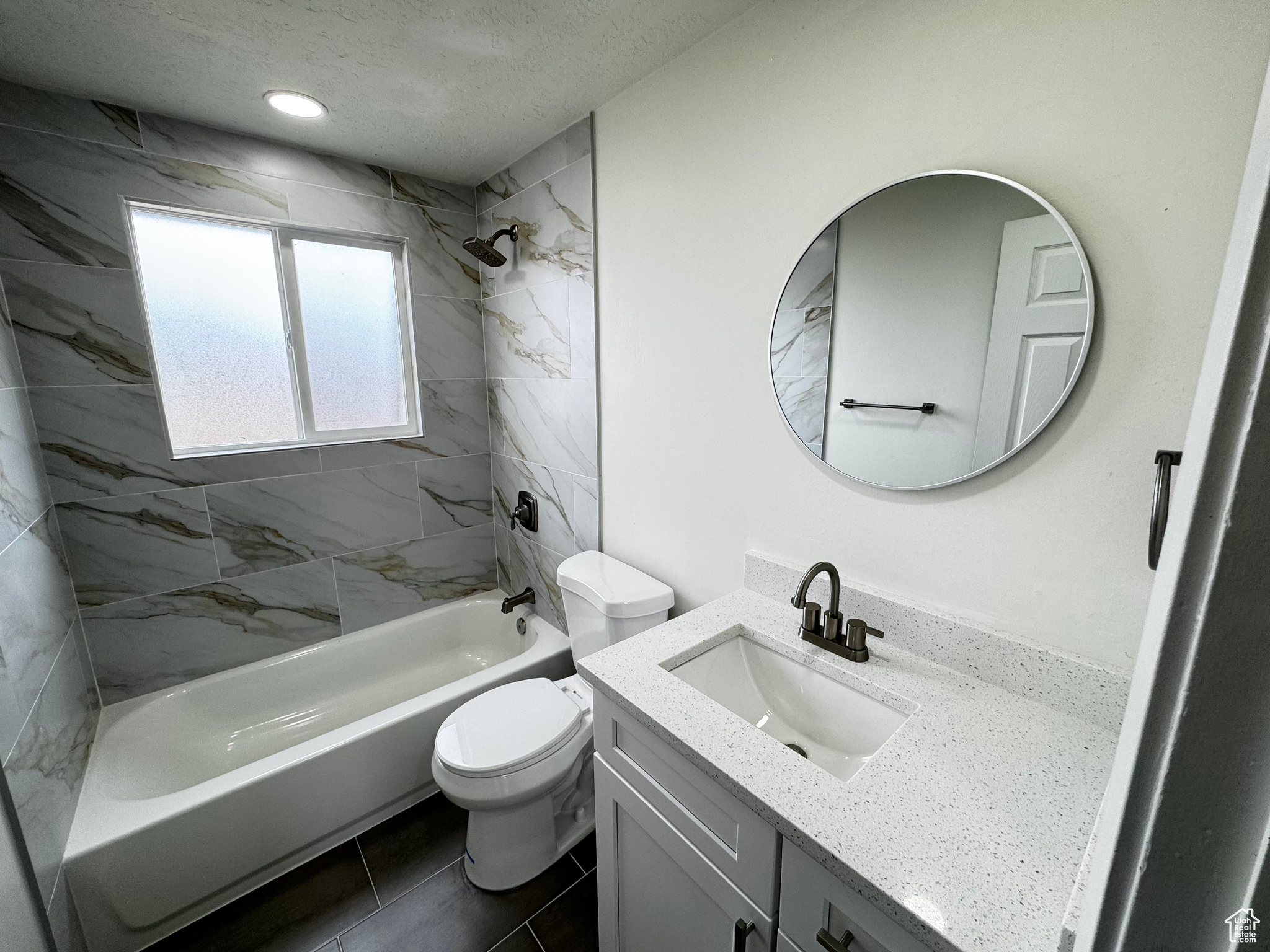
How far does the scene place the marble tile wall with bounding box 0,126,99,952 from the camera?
1.13 m

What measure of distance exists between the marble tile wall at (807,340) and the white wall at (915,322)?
21 millimetres

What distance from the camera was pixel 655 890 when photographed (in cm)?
103

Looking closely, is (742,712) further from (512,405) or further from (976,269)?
(512,405)

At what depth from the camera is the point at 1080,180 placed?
84cm

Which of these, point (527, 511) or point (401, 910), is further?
point (527, 511)

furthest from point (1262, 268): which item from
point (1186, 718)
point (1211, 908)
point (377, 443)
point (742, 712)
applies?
point (377, 443)

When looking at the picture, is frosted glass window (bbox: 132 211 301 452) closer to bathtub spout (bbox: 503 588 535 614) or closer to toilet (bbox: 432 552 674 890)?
bathtub spout (bbox: 503 588 535 614)

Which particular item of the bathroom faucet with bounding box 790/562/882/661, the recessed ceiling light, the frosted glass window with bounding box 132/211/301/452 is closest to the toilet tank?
the bathroom faucet with bounding box 790/562/882/661

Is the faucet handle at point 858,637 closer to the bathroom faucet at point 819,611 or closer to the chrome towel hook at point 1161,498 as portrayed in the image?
the bathroom faucet at point 819,611

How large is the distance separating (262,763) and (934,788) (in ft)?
6.00

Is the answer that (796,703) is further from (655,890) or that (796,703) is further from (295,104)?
(295,104)

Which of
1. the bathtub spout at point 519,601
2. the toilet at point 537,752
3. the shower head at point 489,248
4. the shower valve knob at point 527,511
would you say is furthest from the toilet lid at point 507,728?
the shower head at point 489,248

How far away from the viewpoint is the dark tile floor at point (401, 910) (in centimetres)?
141

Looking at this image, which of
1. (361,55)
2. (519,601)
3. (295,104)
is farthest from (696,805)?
(295,104)
